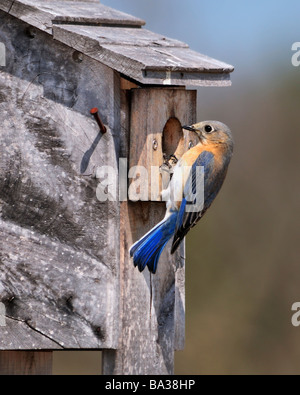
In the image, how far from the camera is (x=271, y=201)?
8.35 meters

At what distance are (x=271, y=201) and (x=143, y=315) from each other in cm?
369

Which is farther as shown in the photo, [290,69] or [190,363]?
[290,69]

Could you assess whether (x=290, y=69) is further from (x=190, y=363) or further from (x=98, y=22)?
(x=98, y=22)

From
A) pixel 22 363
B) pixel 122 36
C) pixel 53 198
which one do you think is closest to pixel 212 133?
pixel 122 36

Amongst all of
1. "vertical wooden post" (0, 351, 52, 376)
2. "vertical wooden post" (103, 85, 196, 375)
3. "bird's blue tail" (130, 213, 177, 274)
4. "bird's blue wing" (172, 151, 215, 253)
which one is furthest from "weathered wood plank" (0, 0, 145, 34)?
"vertical wooden post" (0, 351, 52, 376)

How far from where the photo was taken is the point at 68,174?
467 cm

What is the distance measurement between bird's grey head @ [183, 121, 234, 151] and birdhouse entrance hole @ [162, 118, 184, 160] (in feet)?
Result: 0.22

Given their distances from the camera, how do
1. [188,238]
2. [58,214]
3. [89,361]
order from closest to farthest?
[58,214] → [89,361] → [188,238]

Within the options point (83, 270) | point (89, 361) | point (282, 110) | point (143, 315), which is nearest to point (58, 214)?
point (83, 270)

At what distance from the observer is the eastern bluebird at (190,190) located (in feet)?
15.5

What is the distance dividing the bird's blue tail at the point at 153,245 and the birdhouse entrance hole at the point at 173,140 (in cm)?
33

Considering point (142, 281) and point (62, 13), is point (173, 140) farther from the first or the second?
point (62, 13)

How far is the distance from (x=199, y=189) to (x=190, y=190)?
45mm

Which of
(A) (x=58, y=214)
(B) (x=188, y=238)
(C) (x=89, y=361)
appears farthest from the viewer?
(B) (x=188, y=238)
